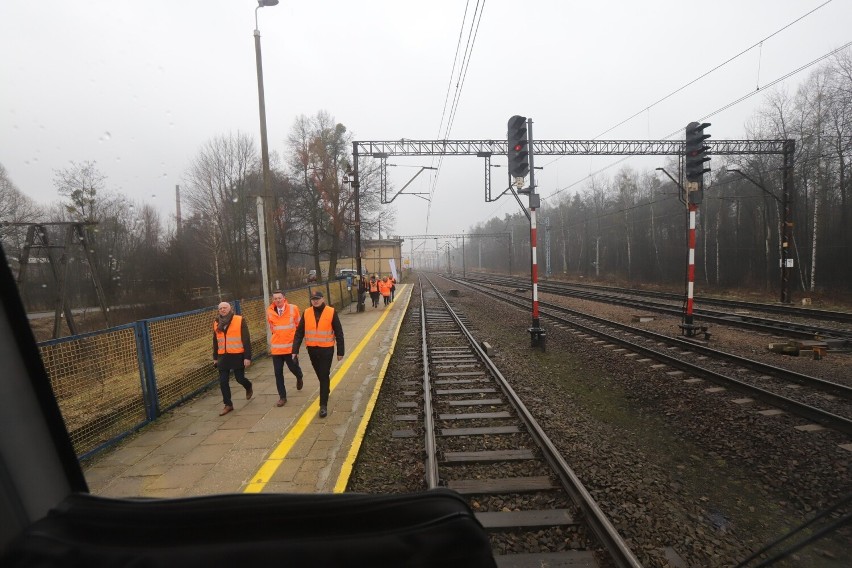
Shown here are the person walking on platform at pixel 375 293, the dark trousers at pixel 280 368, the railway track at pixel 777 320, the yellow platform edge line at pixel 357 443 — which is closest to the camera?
the yellow platform edge line at pixel 357 443

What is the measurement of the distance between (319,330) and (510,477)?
3.31 m

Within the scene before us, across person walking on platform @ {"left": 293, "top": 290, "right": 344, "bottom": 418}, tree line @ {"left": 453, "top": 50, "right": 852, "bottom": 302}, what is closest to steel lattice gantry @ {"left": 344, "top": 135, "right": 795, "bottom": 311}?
tree line @ {"left": 453, "top": 50, "right": 852, "bottom": 302}

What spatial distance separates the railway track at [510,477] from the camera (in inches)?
128

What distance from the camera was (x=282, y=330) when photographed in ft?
21.8

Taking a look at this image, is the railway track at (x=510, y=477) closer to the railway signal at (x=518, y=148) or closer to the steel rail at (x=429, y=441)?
the steel rail at (x=429, y=441)

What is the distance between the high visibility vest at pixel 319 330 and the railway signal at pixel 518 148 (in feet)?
21.8

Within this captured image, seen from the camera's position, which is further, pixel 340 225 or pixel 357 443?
pixel 340 225

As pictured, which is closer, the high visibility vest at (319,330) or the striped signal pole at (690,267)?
the high visibility vest at (319,330)

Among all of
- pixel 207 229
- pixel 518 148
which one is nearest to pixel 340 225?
pixel 207 229

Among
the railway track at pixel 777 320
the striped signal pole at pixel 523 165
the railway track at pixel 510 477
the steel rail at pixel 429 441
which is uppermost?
the striped signal pole at pixel 523 165

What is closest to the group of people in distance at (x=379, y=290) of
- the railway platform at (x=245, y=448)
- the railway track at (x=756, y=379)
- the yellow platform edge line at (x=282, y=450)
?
the railway track at (x=756, y=379)

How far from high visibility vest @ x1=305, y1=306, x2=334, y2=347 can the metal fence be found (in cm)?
224

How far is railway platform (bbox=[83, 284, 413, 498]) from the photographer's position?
4254 millimetres

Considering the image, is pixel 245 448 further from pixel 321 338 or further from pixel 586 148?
pixel 586 148
